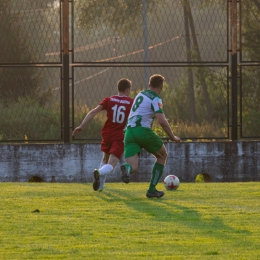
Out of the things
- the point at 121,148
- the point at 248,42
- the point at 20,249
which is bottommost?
the point at 20,249

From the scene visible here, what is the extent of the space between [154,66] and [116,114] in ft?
12.0

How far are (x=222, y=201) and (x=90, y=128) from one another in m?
8.19

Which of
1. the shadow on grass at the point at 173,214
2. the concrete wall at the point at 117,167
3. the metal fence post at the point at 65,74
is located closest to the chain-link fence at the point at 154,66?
the metal fence post at the point at 65,74

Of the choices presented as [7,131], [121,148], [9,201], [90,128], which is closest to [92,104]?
[90,128]

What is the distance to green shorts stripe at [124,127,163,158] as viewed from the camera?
410 inches

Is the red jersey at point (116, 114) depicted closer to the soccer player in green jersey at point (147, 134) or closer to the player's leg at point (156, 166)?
the soccer player in green jersey at point (147, 134)

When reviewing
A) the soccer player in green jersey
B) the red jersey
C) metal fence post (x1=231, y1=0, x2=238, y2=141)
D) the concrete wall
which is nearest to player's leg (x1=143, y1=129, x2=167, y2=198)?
the soccer player in green jersey

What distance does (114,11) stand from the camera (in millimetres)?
16531

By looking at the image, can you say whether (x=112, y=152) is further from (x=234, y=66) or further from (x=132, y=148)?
(x=234, y=66)

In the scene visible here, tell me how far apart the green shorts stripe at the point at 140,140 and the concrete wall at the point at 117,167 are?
13.5 ft

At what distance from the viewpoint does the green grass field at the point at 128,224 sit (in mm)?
6309

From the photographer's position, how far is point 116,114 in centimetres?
1173

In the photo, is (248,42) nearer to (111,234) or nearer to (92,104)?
(92,104)

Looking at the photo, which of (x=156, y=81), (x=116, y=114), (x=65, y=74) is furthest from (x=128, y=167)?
(x=65, y=74)
